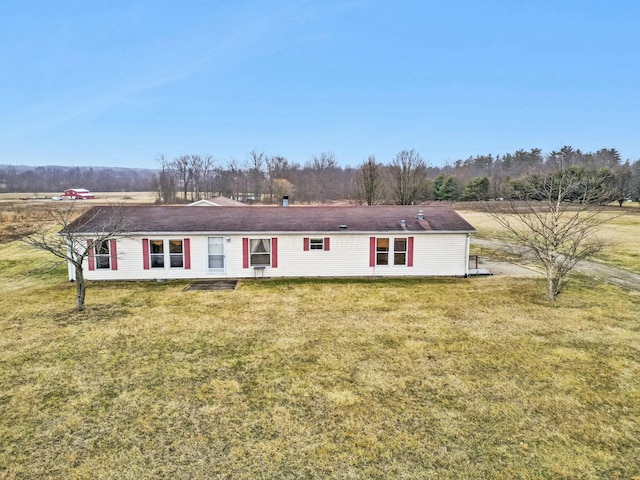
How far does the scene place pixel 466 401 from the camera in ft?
22.6

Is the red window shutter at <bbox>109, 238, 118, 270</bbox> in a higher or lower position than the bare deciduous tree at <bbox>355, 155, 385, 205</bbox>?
lower

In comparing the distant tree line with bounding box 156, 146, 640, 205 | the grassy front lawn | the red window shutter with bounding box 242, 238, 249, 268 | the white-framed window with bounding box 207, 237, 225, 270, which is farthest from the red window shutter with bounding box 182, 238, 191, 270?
the distant tree line with bounding box 156, 146, 640, 205

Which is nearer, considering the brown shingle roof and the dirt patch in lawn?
the dirt patch in lawn

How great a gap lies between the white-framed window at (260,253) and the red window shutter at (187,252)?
2528 mm

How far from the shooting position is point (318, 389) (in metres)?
7.30

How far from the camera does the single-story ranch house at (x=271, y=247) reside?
A: 15797 mm

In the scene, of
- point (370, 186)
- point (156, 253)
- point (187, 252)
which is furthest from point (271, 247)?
point (370, 186)

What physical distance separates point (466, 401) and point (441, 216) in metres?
12.1

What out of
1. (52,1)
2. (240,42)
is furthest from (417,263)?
(240,42)

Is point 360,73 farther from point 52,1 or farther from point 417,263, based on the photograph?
point 417,263

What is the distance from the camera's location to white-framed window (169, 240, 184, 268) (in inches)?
632

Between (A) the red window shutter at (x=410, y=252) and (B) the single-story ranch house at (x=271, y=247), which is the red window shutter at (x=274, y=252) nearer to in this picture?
(B) the single-story ranch house at (x=271, y=247)

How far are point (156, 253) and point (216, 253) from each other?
2.44 m

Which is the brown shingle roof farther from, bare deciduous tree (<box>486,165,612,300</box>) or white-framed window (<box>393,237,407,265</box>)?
bare deciduous tree (<box>486,165,612,300</box>)
